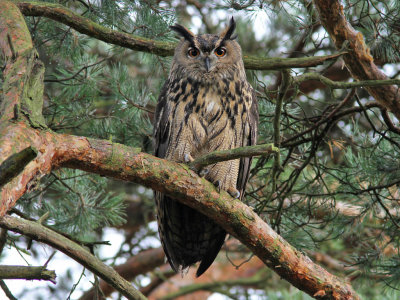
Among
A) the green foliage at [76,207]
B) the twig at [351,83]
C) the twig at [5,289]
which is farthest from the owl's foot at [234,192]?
the twig at [5,289]

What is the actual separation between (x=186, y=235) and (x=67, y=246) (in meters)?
0.97

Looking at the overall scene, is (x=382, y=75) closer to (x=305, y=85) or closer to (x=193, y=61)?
(x=193, y=61)

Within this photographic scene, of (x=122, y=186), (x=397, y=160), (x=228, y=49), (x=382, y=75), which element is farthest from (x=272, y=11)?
(x=122, y=186)

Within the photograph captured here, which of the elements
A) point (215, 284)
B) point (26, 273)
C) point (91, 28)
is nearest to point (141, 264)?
point (215, 284)

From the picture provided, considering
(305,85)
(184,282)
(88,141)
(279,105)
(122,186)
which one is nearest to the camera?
(88,141)

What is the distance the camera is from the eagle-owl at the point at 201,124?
2520mm

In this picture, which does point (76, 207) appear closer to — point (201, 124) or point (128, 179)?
point (201, 124)

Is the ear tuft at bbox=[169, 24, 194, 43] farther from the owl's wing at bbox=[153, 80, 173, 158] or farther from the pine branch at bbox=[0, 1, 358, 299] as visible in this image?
the pine branch at bbox=[0, 1, 358, 299]

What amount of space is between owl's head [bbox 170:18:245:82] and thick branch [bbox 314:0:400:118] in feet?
2.00

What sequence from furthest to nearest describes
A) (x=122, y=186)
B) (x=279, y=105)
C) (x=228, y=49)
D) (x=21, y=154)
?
(x=122, y=186), (x=228, y=49), (x=279, y=105), (x=21, y=154)

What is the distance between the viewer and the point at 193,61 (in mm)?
2768

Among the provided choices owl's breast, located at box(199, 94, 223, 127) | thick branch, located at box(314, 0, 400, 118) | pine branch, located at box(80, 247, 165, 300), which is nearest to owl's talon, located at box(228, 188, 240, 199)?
owl's breast, located at box(199, 94, 223, 127)

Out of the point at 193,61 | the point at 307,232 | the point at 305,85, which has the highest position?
the point at 305,85

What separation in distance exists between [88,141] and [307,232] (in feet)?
4.77
